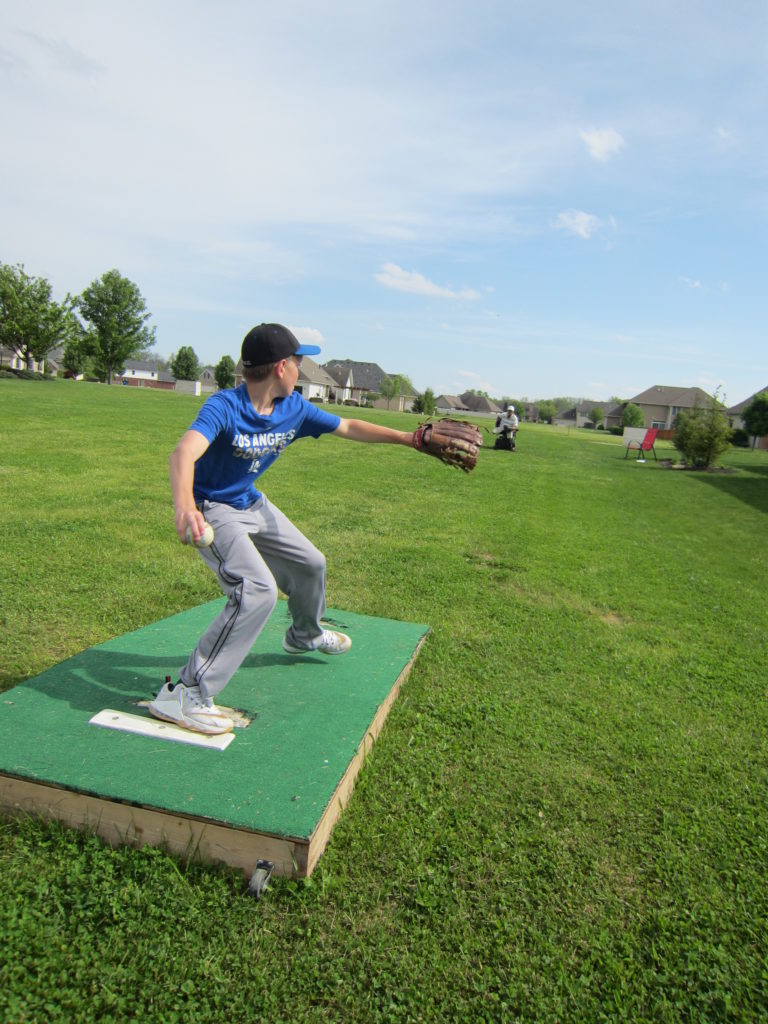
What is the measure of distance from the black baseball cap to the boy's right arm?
651 millimetres

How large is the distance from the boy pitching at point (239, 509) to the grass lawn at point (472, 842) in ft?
2.87

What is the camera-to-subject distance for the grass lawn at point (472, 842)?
2.31m

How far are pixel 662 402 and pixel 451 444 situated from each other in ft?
325

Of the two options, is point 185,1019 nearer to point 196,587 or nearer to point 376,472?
point 196,587

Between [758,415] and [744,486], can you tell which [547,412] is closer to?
[758,415]

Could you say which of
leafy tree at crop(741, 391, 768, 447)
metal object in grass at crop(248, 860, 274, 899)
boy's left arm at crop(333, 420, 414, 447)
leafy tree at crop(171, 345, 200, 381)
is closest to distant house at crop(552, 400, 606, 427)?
leafy tree at crop(171, 345, 200, 381)

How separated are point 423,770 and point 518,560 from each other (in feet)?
18.0

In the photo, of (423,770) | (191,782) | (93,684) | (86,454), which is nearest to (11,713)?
(93,684)

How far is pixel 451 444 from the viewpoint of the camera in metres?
4.56

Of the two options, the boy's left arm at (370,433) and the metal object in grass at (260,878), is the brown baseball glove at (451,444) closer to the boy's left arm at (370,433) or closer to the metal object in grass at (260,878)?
the boy's left arm at (370,433)

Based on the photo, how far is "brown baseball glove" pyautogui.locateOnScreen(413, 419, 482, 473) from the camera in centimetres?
455

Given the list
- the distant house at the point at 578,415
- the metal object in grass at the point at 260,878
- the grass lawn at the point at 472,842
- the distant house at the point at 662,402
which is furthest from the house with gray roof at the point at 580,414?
the metal object in grass at the point at 260,878

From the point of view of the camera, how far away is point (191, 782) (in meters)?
2.90

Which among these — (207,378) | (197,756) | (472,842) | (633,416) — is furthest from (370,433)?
(207,378)
